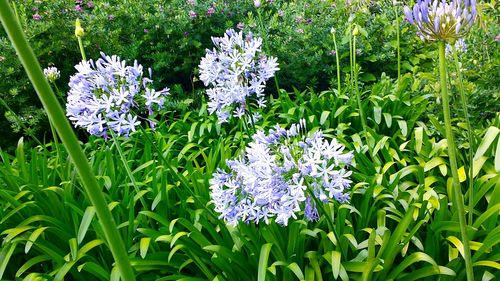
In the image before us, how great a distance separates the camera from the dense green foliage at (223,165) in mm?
2326

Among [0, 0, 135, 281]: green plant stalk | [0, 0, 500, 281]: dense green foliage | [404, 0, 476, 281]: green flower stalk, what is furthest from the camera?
[0, 0, 500, 281]: dense green foliage

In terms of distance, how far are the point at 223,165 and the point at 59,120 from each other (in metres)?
2.81

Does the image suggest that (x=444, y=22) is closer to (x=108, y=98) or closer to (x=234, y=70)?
(x=234, y=70)

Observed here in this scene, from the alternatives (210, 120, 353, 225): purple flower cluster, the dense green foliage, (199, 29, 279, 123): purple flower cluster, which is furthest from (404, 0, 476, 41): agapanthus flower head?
(199, 29, 279, 123): purple flower cluster

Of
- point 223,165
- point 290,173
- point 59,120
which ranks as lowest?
point 223,165

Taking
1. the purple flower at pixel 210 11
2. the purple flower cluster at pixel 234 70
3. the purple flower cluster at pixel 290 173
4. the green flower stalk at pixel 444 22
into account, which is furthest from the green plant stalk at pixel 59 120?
the purple flower at pixel 210 11

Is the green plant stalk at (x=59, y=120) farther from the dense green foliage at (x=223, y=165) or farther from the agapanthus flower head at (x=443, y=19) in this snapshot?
the dense green foliage at (x=223, y=165)

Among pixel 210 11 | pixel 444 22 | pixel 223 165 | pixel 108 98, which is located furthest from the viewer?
pixel 210 11

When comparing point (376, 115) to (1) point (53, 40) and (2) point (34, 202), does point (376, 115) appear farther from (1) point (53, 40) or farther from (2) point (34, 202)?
(1) point (53, 40)

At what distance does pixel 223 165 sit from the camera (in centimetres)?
324

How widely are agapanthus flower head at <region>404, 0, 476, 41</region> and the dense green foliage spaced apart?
0.83m

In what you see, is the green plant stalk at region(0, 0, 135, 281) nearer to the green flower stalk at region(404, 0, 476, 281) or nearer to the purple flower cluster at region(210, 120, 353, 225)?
the green flower stalk at region(404, 0, 476, 281)

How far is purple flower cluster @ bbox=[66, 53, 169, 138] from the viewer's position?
1.98m

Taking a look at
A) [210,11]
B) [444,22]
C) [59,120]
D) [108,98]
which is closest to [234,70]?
[108,98]
